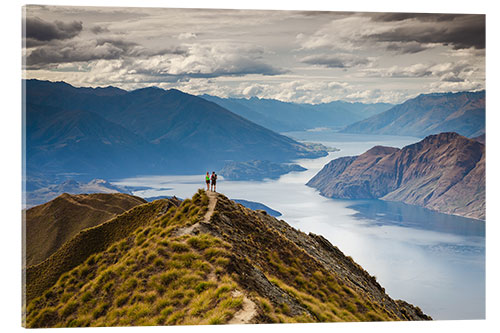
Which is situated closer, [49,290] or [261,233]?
[49,290]

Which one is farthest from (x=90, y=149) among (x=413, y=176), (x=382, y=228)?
(x=413, y=176)

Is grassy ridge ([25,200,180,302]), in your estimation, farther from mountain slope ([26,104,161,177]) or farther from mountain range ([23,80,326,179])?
mountain slope ([26,104,161,177])

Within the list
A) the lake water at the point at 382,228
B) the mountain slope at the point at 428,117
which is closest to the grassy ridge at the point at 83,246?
the mountain slope at the point at 428,117
